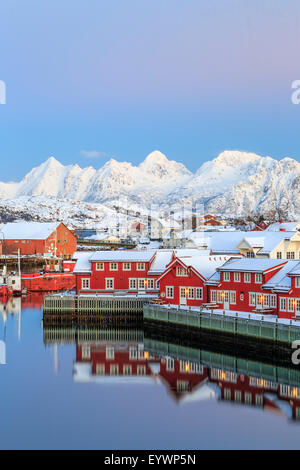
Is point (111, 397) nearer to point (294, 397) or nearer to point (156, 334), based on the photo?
point (294, 397)

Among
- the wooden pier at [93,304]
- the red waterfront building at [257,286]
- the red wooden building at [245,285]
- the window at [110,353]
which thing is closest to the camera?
the red waterfront building at [257,286]

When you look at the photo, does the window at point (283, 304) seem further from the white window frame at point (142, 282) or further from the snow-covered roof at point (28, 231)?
the snow-covered roof at point (28, 231)

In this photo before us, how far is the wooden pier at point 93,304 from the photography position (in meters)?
58.8

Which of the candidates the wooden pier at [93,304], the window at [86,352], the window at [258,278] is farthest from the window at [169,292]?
the window at [86,352]

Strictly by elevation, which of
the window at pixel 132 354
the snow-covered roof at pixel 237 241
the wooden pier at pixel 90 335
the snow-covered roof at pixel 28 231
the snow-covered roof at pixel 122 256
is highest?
the snow-covered roof at pixel 28 231

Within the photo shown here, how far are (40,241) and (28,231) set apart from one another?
6445 millimetres

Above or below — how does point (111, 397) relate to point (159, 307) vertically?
below

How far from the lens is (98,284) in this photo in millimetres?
62312

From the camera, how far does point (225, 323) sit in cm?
4644

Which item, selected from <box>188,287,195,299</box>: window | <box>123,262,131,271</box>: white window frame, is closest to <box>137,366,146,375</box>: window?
<box>188,287,195,299</box>: window

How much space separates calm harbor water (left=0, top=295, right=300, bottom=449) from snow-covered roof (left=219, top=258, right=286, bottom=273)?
7.80 metres

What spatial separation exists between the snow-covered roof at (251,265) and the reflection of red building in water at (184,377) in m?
9.59
